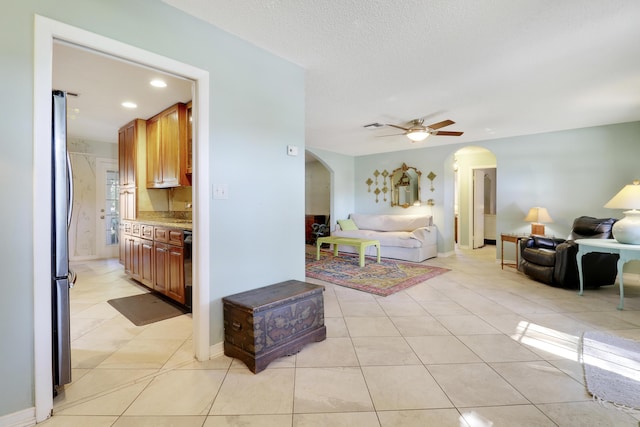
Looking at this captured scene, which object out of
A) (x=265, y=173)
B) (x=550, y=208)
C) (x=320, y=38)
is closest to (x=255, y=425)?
(x=265, y=173)

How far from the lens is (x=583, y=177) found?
464cm

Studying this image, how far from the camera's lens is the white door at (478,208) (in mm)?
7297

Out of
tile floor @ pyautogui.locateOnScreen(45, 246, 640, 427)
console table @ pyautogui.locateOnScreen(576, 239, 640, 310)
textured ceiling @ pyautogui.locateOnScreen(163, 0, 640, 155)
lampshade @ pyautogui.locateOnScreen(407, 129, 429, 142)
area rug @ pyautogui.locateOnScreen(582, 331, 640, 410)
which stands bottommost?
tile floor @ pyautogui.locateOnScreen(45, 246, 640, 427)

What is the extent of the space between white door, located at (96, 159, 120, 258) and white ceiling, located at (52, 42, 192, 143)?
64.0 inches

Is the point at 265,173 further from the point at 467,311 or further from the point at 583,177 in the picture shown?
the point at 583,177

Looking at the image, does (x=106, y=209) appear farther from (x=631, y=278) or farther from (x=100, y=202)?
(x=631, y=278)

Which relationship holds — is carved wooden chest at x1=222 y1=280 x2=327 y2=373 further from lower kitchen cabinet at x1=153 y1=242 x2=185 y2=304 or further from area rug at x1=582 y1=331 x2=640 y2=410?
area rug at x1=582 y1=331 x2=640 y2=410

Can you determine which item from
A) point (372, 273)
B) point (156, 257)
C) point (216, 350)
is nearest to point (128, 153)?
point (156, 257)

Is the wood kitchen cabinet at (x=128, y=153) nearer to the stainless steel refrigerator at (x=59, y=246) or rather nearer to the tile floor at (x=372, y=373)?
the tile floor at (x=372, y=373)

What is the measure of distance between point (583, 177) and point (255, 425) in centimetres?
Result: 586

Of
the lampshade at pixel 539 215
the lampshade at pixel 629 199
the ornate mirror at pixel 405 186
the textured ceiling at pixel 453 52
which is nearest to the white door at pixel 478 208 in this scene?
the ornate mirror at pixel 405 186

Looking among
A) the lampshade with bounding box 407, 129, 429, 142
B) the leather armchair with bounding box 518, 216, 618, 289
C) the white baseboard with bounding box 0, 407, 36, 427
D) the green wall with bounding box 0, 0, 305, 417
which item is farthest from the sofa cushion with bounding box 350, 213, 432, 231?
the white baseboard with bounding box 0, 407, 36, 427

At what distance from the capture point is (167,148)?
140 inches

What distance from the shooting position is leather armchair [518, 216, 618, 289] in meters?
3.63
